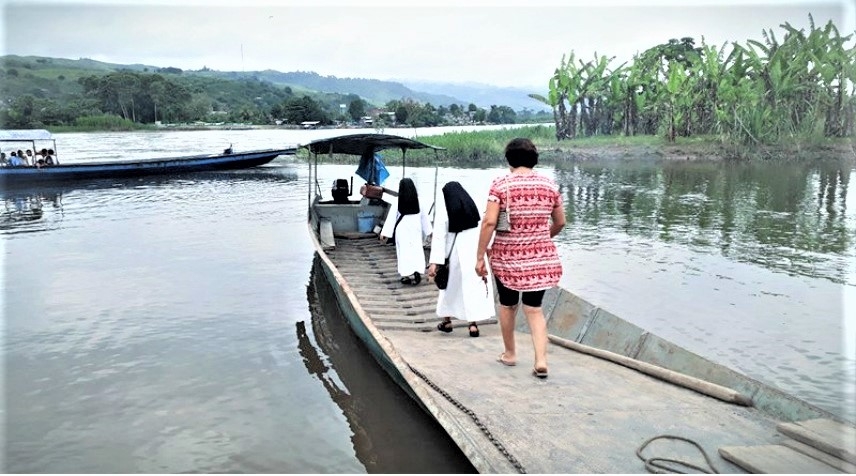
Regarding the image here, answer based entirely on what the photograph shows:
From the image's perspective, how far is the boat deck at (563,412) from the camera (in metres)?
3.13

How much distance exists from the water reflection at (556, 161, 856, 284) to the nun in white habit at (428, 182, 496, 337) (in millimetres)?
6666

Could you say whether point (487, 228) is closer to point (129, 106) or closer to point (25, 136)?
point (25, 136)

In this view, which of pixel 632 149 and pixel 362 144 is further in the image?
pixel 632 149

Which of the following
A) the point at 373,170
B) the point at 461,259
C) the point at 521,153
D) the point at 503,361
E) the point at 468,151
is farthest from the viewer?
the point at 468,151

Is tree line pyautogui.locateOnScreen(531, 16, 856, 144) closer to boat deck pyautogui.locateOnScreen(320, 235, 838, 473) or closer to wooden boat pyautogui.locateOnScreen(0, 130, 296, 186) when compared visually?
wooden boat pyautogui.locateOnScreen(0, 130, 296, 186)

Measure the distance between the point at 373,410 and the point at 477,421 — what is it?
1783 millimetres

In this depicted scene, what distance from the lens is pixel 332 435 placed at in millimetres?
4797

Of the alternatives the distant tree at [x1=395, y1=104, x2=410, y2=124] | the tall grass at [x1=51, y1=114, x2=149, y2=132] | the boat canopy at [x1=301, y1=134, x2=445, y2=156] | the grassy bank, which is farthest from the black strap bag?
the tall grass at [x1=51, y1=114, x2=149, y2=132]

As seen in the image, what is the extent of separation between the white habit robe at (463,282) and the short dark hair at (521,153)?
1.16m

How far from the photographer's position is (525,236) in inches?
159

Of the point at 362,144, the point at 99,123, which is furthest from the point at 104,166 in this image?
the point at 99,123

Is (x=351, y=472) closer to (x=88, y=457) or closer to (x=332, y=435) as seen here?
(x=332, y=435)

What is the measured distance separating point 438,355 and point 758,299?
5540mm

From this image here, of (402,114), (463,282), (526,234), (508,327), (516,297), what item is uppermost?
(402,114)
